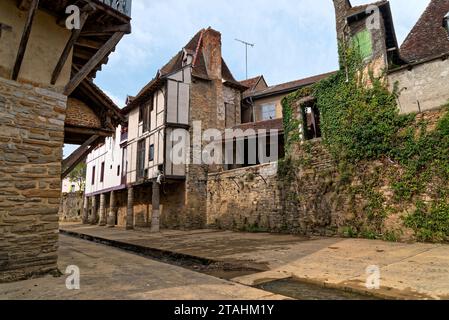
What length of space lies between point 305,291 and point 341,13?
10.8 meters

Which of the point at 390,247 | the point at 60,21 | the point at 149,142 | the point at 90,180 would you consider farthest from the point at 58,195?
the point at 90,180

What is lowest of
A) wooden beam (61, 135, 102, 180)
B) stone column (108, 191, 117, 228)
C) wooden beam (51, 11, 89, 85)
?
stone column (108, 191, 117, 228)

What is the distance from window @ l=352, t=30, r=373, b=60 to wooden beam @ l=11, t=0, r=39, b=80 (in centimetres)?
937

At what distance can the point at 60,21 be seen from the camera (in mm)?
5406

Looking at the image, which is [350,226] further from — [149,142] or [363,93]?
[149,142]

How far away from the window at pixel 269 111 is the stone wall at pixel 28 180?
14.8 m

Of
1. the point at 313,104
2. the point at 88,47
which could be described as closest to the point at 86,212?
the point at 313,104

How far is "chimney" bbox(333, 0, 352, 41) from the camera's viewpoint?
445 inches

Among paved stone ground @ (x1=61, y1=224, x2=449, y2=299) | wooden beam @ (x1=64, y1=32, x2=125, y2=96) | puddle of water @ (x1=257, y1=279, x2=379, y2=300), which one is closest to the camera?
puddle of water @ (x1=257, y1=279, x2=379, y2=300)

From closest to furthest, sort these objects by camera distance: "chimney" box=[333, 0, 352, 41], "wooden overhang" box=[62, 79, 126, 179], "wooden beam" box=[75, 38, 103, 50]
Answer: "wooden beam" box=[75, 38, 103, 50] → "wooden overhang" box=[62, 79, 126, 179] → "chimney" box=[333, 0, 352, 41]

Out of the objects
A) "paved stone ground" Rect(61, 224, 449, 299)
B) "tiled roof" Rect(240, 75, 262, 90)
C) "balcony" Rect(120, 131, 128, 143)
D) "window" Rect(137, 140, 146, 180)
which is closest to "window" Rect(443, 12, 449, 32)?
"paved stone ground" Rect(61, 224, 449, 299)

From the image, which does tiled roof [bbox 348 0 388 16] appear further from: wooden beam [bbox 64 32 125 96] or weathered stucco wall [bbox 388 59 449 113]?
wooden beam [bbox 64 32 125 96]

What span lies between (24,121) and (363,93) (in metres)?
9.22

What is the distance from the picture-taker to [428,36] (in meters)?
10.6
